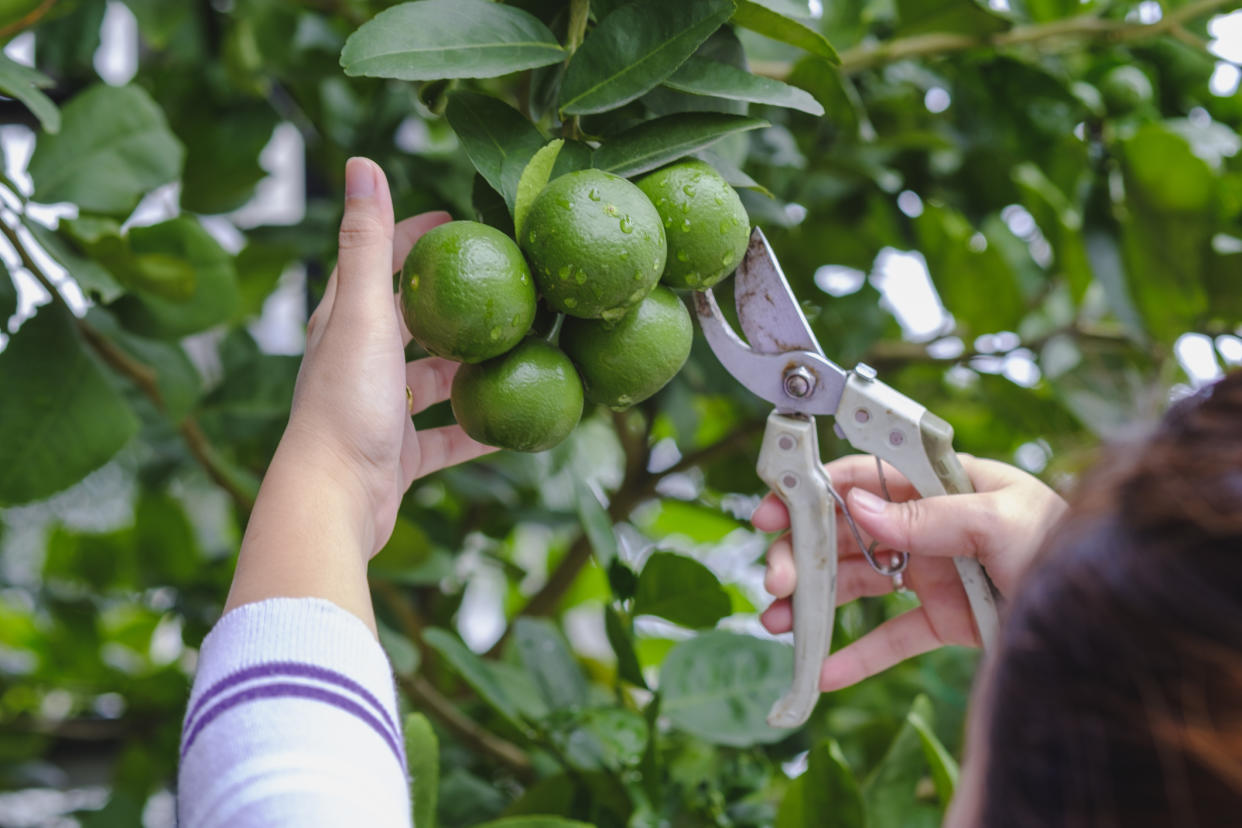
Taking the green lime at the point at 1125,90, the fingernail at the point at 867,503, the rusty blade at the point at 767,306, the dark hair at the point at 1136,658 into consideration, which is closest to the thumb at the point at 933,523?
the fingernail at the point at 867,503

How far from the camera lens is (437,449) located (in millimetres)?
664

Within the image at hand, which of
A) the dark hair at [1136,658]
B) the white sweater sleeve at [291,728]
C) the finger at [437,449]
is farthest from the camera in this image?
the finger at [437,449]

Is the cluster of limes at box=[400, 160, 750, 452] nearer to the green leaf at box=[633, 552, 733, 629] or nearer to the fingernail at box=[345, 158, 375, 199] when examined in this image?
the fingernail at box=[345, 158, 375, 199]

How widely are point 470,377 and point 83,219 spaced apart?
398mm

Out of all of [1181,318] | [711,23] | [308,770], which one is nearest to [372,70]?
[711,23]

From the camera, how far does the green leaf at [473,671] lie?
2.48ft

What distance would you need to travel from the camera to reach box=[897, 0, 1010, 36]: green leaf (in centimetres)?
85

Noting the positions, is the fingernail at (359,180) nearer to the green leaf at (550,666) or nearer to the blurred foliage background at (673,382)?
the blurred foliage background at (673,382)

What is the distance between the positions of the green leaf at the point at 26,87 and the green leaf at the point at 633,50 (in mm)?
298

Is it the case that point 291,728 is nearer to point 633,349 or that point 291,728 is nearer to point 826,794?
point 633,349

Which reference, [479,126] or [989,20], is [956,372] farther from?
[479,126]

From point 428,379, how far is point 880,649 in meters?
0.37

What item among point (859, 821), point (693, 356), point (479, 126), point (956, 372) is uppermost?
point (479, 126)

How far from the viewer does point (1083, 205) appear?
39.1 inches
